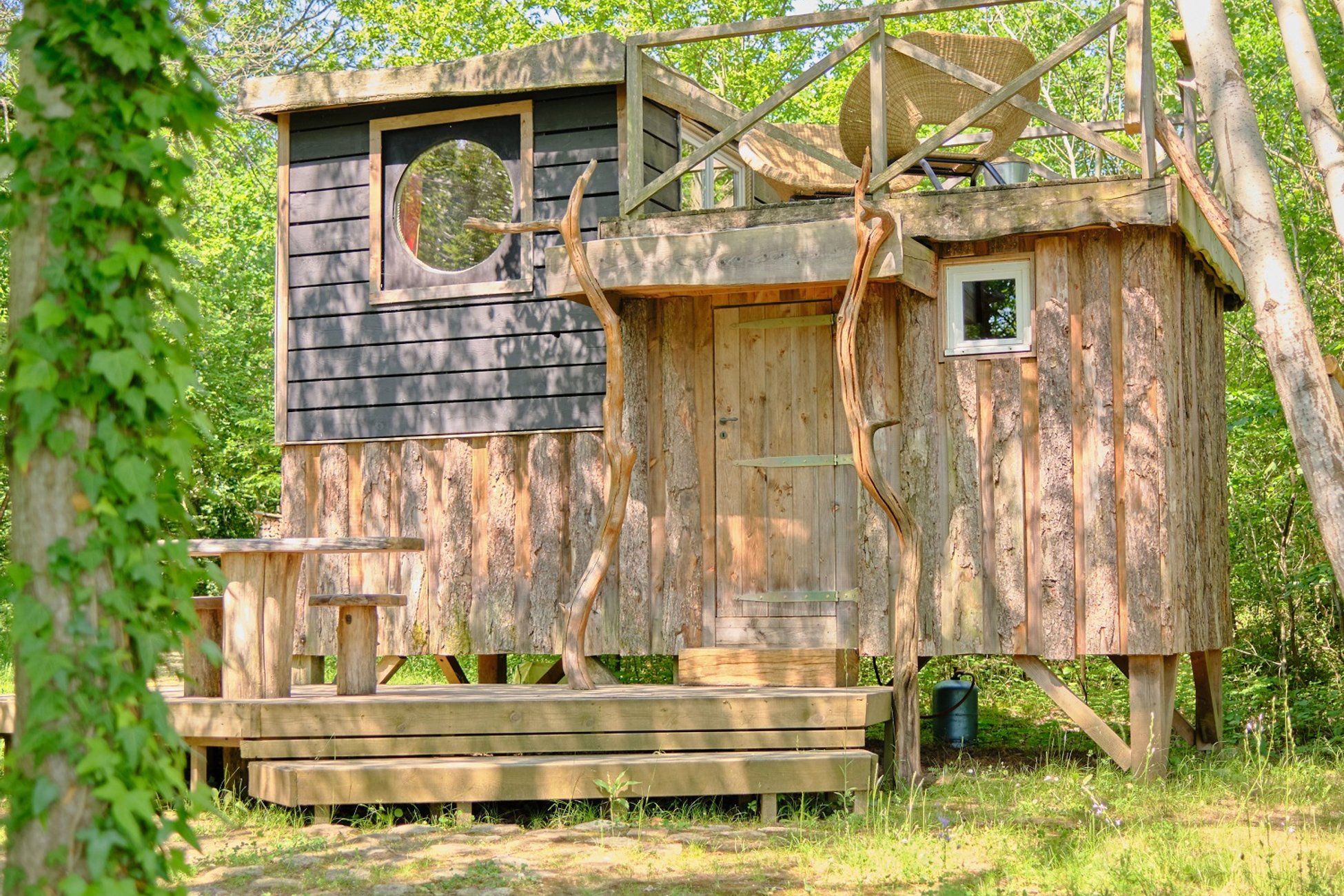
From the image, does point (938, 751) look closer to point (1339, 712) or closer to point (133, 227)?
point (1339, 712)

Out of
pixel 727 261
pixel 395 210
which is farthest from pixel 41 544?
pixel 395 210

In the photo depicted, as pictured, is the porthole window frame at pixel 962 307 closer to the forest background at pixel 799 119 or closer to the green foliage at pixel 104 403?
the forest background at pixel 799 119

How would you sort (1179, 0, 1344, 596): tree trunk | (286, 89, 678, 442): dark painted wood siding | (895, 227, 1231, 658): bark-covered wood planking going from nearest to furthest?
(1179, 0, 1344, 596): tree trunk, (895, 227, 1231, 658): bark-covered wood planking, (286, 89, 678, 442): dark painted wood siding

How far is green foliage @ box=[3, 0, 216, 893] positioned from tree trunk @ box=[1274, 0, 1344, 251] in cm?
534

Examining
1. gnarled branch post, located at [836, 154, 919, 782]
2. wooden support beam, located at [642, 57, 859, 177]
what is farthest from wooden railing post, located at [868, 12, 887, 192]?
wooden support beam, located at [642, 57, 859, 177]

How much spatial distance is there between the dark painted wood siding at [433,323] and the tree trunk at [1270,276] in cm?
376

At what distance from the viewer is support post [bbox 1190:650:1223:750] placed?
31.1 ft

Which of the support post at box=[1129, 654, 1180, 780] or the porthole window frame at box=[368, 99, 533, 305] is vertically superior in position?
the porthole window frame at box=[368, 99, 533, 305]

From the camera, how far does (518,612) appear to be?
911cm

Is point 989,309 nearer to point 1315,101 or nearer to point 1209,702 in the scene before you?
point 1315,101

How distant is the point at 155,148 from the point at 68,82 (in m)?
0.24

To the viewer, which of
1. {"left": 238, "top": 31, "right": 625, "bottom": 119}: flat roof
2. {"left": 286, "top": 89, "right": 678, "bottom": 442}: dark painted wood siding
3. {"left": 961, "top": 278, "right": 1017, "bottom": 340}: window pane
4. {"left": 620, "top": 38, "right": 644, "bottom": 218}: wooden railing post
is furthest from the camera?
{"left": 286, "top": 89, "right": 678, "bottom": 442}: dark painted wood siding

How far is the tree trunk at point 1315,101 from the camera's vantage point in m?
6.62

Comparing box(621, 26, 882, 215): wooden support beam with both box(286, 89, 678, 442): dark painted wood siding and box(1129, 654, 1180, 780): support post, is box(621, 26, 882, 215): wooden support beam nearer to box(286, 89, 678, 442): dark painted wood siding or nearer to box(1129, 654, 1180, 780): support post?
box(286, 89, 678, 442): dark painted wood siding
